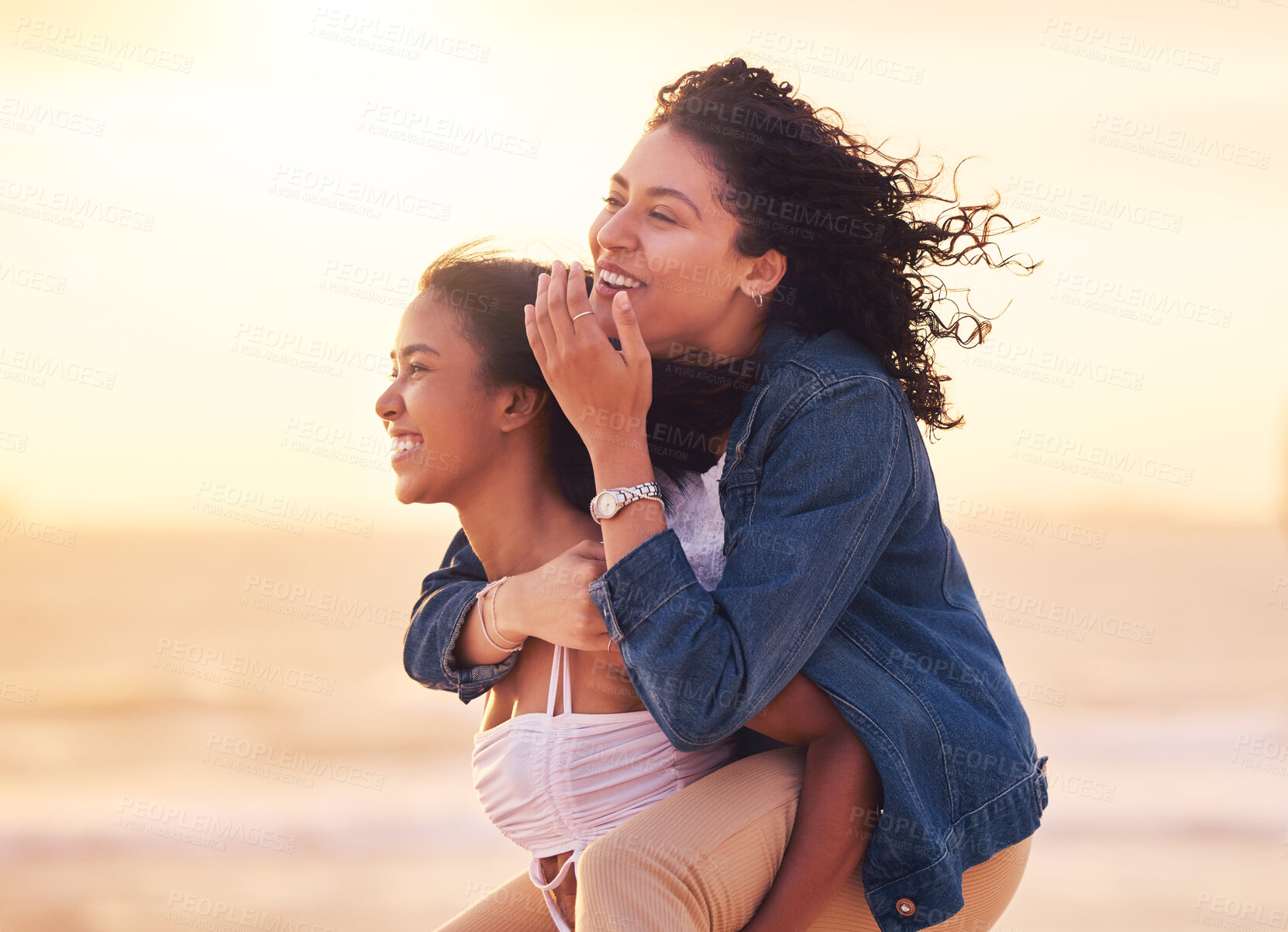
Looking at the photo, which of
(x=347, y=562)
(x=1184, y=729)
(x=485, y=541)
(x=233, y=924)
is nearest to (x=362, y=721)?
(x=233, y=924)

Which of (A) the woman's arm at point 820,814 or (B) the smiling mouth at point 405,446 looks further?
(B) the smiling mouth at point 405,446

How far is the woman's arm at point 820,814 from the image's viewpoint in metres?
1.94

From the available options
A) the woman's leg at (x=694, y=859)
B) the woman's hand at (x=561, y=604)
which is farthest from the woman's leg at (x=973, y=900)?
the woman's hand at (x=561, y=604)

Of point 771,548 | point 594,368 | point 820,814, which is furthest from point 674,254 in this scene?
point 820,814

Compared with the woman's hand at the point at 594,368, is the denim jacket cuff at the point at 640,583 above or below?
below

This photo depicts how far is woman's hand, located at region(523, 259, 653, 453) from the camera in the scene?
2.08 metres

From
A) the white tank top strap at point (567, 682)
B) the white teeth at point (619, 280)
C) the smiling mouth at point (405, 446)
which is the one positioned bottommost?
the white tank top strap at point (567, 682)

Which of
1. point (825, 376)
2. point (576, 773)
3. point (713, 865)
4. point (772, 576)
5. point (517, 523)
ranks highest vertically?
point (517, 523)

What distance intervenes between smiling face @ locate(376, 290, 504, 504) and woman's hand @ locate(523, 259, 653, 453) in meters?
0.44

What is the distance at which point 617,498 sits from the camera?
2.01 m

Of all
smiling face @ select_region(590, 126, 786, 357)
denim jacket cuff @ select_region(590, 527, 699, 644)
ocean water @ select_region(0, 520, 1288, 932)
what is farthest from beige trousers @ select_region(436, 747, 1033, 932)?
ocean water @ select_region(0, 520, 1288, 932)

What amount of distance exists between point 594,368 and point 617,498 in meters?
0.26

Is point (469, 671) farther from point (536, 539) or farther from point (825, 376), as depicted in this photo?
point (825, 376)

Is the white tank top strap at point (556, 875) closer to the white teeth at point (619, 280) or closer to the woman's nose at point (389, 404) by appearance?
the woman's nose at point (389, 404)
